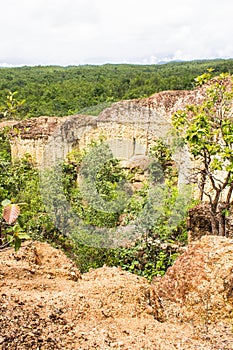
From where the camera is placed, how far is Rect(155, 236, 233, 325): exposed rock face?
10.2 feet

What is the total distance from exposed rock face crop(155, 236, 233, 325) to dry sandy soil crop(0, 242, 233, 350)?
0.14 metres

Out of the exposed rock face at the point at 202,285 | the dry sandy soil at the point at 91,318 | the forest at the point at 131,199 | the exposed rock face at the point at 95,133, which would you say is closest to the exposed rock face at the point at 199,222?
the forest at the point at 131,199

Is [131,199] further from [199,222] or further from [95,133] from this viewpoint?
[95,133]

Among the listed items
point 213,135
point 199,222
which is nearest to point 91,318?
point 213,135

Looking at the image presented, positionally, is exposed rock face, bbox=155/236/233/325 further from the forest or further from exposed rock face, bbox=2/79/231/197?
exposed rock face, bbox=2/79/231/197

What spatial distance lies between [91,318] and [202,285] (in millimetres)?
1170

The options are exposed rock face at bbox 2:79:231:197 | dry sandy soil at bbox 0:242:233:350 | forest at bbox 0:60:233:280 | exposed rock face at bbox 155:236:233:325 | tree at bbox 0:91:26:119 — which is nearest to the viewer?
dry sandy soil at bbox 0:242:233:350

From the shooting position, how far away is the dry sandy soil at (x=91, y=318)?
2.25 meters

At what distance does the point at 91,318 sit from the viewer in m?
2.59

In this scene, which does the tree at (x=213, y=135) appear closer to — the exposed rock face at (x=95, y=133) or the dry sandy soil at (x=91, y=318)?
the dry sandy soil at (x=91, y=318)

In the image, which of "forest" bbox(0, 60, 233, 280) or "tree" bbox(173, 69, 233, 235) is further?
"forest" bbox(0, 60, 233, 280)

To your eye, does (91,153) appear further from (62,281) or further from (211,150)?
(62,281)

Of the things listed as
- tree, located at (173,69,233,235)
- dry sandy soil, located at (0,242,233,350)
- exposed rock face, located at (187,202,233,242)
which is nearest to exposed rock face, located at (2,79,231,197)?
exposed rock face, located at (187,202,233,242)

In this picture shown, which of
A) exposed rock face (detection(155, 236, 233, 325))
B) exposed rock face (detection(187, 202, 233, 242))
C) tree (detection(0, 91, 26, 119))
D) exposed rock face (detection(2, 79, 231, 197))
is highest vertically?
tree (detection(0, 91, 26, 119))
